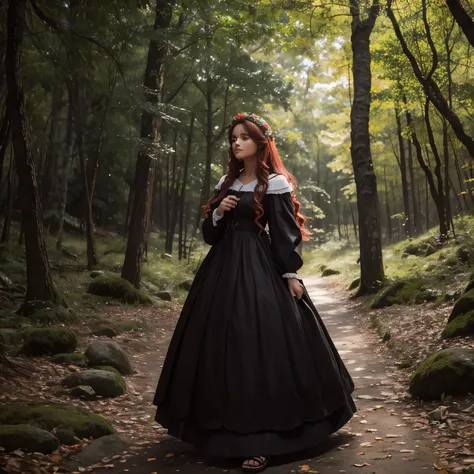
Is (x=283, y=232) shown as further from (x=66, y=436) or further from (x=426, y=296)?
(x=426, y=296)

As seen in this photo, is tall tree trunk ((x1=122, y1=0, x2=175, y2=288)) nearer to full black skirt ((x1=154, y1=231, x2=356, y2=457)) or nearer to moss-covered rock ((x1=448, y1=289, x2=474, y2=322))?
moss-covered rock ((x1=448, y1=289, x2=474, y2=322))

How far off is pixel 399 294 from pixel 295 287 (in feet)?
24.0

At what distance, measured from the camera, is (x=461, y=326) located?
20.8 ft

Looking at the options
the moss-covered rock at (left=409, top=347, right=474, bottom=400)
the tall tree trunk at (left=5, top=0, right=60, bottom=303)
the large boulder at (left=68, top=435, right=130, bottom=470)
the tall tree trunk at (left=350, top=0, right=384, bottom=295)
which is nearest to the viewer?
the large boulder at (left=68, top=435, right=130, bottom=470)

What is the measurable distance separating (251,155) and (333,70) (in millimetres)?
15079

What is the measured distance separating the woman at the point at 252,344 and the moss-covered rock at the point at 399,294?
661 cm

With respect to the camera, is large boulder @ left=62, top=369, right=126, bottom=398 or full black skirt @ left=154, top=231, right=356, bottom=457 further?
large boulder @ left=62, top=369, right=126, bottom=398

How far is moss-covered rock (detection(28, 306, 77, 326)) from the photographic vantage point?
783 cm

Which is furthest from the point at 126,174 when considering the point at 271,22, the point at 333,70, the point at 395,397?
the point at 395,397

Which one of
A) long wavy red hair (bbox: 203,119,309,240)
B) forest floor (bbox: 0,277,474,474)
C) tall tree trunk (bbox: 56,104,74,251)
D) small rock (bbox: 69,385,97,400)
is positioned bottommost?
forest floor (bbox: 0,277,474,474)

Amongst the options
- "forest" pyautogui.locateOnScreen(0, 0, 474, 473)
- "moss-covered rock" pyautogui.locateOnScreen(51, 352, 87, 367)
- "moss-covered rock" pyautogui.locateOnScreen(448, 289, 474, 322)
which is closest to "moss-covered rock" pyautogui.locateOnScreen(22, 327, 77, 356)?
"forest" pyautogui.locateOnScreen(0, 0, 474, 473)

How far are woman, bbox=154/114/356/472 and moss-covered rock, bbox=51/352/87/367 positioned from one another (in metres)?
2.69

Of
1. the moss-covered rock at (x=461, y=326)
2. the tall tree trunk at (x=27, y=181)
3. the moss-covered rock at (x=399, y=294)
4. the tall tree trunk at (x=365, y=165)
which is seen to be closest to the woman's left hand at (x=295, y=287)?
the moss-covered rock at (x=461, y=326)

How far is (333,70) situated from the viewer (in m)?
18.1
